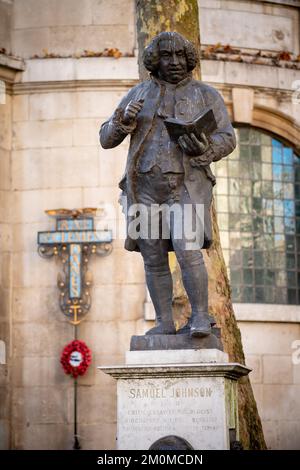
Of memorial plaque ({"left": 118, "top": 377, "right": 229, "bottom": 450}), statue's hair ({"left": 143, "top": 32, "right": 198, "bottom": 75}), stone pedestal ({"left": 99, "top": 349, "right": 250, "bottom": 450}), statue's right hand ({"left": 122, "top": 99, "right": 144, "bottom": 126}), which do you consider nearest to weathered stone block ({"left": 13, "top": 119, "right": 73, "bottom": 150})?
statue's hair ({"left": 143, "top": 32, "right": 198, "bottom": 75})

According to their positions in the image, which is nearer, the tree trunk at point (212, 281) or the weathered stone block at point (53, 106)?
the tree trunk at point (212, 281)

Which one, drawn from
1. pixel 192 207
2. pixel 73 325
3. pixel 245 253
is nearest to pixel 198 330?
Result: pixel 192 207

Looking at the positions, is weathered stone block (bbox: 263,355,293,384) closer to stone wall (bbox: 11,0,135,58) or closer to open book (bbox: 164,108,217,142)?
stone wall (bbox: 11,0,135,58)

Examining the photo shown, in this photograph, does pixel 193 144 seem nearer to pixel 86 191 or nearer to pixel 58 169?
pixel 86 191

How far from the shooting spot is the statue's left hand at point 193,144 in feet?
31.1

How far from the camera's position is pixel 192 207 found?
31.4 ft

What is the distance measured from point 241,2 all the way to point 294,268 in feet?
15.4

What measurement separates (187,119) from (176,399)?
2328 mm

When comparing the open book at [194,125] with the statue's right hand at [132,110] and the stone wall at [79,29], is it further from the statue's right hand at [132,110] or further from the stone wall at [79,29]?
the stone wall at [79,29]

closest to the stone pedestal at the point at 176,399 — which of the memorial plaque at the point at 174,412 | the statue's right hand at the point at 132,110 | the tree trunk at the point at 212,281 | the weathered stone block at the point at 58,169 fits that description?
the memorial plaque at the point at 174,412

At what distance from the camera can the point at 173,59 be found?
977cm

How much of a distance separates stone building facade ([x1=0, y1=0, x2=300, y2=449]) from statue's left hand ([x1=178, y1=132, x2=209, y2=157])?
894 cm

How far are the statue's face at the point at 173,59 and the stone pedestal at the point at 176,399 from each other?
2354 mm

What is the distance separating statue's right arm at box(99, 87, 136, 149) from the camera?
9750 millimetres
